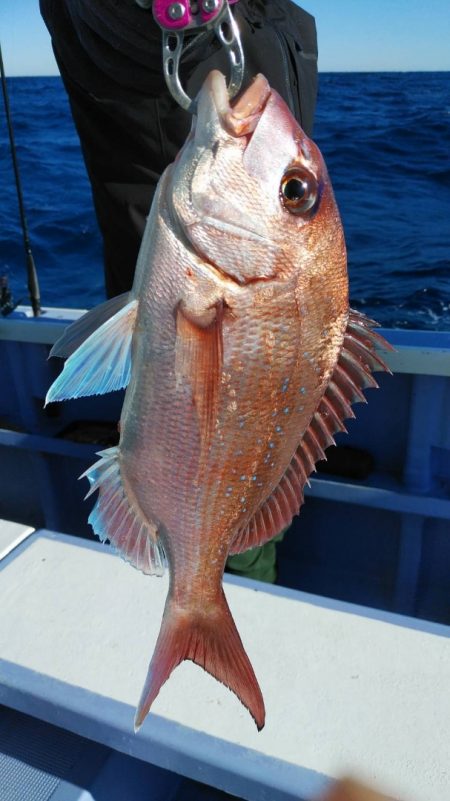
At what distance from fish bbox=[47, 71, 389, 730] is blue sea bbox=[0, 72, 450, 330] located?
5.58 meters

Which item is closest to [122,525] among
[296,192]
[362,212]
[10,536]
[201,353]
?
[201,353]

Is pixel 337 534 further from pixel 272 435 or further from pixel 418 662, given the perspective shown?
pixel 272 435

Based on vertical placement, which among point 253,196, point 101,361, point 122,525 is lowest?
point 122,525

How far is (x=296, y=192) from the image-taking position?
1.16 metres

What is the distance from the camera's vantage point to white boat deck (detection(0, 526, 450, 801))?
58.1 inches

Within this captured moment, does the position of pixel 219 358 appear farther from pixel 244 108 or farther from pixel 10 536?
pixel 10 536

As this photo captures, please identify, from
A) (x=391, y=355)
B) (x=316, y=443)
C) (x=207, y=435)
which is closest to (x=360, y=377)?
(x=316, y=443)

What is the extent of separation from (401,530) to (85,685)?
1.68 meters

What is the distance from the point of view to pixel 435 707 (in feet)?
5.25

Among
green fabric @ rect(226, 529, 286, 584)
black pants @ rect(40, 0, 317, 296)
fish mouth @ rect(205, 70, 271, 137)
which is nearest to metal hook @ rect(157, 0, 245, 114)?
fish mouth @ rect(205, 70, 271, 137)

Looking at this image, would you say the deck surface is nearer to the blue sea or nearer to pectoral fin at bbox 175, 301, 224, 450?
pectoral fin at bbox 175, 301, 224, 450

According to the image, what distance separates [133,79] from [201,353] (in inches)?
36.3

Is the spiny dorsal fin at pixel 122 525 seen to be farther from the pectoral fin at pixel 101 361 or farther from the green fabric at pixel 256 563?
the green fabric at pixel 256 563

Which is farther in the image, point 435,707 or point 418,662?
point 418,662
